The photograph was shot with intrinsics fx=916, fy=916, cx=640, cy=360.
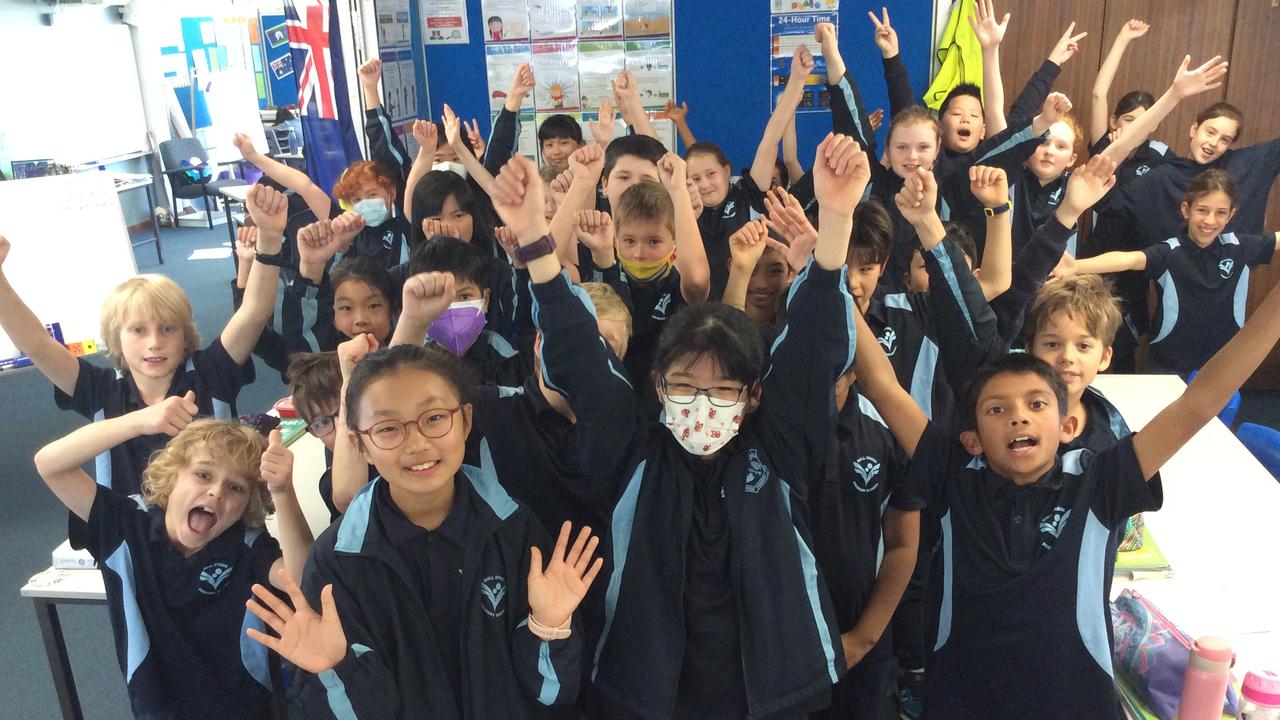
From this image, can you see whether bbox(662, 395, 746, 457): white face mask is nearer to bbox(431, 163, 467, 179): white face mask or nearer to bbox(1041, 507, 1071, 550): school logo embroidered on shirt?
bbox(1041, 507, 1071, 550): school logo embroidered on shirt

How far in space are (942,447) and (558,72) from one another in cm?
405

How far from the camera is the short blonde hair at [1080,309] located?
2.27m

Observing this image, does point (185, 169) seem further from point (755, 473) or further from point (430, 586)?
point (755, 473)

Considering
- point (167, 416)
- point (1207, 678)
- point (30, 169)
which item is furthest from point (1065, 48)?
point (30, 169)

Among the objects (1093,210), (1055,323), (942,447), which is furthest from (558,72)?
(942,447)

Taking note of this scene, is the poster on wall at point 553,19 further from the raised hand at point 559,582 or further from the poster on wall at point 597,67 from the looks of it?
the raised hand at point 559,582

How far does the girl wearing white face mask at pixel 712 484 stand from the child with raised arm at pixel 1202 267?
2344 mm

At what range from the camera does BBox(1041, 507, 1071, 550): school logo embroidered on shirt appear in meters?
1.70

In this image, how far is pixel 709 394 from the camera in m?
1.75

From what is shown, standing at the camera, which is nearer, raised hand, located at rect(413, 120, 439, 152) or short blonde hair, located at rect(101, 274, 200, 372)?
short blonde hair, located at rect(101, 274, 200, 372)

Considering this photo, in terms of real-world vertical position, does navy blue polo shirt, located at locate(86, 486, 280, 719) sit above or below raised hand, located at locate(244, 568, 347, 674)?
below

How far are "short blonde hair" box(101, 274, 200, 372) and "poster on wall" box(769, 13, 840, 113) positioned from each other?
11.5 feet

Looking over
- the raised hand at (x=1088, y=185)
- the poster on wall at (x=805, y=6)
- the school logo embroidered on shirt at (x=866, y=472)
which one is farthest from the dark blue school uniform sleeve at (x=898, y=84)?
the school logo embroidered on shirt at (x=866, y=472)

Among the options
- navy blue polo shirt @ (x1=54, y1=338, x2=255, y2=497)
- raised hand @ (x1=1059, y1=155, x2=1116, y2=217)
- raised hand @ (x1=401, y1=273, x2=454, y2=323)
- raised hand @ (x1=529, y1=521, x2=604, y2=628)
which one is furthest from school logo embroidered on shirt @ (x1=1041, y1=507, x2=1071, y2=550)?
navy blue polo shirt @ (x1=54, y1=338, x2=255, y2=497)
